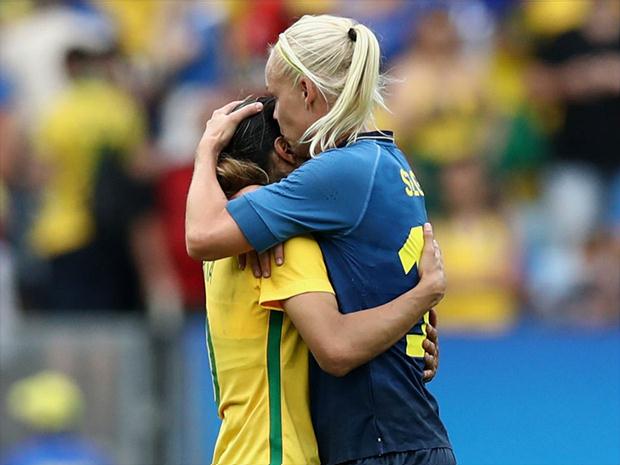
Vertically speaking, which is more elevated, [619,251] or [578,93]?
[578,93]

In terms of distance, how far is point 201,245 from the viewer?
342 cm

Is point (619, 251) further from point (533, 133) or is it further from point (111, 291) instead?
point (111, 291)

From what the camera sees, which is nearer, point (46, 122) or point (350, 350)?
point (350, 350)

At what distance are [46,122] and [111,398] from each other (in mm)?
1840

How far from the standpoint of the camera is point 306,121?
3.49 metres

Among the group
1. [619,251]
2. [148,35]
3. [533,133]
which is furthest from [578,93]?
A: [148,35]

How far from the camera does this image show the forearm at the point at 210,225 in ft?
11.2

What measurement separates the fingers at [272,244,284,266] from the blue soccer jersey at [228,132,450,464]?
32 mm

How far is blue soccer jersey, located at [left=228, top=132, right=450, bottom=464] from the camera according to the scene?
11.2ft

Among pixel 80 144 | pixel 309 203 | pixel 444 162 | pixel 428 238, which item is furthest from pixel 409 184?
pixel 80 144

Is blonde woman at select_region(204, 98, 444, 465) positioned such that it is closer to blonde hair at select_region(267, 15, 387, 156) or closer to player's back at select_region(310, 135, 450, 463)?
player's back at select_region(310, 135, 450, 463)

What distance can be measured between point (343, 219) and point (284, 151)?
28 cm

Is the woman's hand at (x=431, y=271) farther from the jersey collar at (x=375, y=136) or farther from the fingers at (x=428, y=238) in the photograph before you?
the jersey collar at (x=375, y=136)

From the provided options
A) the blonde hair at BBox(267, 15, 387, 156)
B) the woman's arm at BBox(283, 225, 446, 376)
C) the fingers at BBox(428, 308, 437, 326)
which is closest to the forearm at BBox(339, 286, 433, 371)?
the woman's arm at BBox(283, 225, 446, 376)
